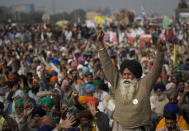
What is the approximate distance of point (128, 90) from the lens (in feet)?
10.5

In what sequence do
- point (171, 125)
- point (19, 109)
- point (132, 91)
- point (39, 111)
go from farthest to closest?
point (19, 109) < point (39, 111) < point (171, 125) < point (132, 91)

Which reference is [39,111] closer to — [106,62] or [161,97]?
[106,62]

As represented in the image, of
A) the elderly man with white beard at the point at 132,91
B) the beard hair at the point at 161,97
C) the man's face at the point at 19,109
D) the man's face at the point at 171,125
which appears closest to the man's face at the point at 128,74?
the elderly man with white beard at the point at 132,91

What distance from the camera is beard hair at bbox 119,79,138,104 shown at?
320cm

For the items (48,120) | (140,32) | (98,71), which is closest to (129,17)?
(140,32)

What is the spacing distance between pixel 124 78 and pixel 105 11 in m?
146

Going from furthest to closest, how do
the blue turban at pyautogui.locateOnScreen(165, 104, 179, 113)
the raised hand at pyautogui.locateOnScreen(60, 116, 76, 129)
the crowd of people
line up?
the blue turban at pyautogui.locateOnScreen(165, 104, 179, 113)
the raised hand at pyautogui.locateOnScreen(60, 116, 76, 129)
the crowd of people

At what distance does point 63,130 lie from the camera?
3.86 meters

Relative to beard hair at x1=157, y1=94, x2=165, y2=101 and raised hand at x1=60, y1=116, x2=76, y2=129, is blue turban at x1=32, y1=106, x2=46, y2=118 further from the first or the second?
beard hair at x1=157, y1=94, x2=165, y2=101

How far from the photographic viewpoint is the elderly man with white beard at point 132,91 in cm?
313

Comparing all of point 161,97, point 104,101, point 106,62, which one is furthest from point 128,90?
point 161,97

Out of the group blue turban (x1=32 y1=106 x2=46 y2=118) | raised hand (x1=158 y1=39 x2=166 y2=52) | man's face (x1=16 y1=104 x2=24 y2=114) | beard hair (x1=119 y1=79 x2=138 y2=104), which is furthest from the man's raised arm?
man's face (x1=16 y1=104 x2=24 y2=114)

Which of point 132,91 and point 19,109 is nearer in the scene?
point 132,91

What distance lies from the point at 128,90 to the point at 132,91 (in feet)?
0.13
